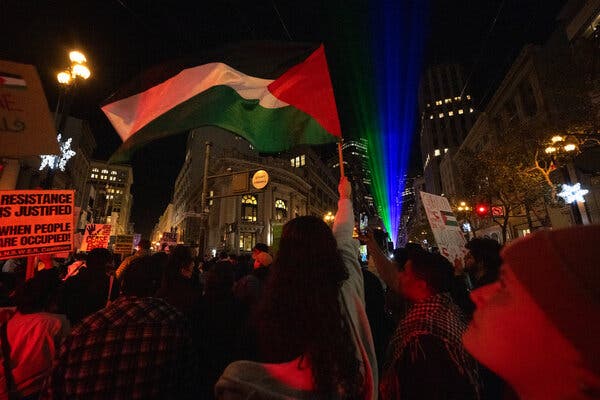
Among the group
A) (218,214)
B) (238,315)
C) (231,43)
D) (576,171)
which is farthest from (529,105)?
(218,214)

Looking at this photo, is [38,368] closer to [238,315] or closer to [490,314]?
[238,315]

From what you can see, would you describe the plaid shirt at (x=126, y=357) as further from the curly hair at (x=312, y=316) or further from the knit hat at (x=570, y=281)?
the knit hat at (x=570, y=281)

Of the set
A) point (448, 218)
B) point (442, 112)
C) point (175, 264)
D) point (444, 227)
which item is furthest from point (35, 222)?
point (442, 112)

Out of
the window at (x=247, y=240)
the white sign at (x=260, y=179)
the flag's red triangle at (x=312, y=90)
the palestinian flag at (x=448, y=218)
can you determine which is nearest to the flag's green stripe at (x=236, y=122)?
the flag's red triangle at (x=312, y=90)

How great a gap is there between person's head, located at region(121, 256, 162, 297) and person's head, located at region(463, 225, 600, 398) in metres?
2.56

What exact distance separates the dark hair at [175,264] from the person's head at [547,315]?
399 centimetres

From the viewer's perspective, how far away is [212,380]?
3020mm

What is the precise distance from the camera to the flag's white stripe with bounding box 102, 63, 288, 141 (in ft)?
17.1

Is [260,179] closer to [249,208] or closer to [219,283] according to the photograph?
[219,283]

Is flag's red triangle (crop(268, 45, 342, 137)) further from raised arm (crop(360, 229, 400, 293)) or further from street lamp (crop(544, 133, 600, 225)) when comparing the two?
street lamp (crop(544, 133, 600, 225))

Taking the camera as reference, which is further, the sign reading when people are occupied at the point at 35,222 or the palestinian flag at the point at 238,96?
the palestinian flag at the point at 238,96

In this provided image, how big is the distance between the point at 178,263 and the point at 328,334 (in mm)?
3224

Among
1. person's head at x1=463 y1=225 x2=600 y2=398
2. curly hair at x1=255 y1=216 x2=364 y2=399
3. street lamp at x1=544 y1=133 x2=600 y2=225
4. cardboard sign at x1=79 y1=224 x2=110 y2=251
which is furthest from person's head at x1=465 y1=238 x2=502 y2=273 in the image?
street lamp at x1=544 y1=133 x2=600 y2=225

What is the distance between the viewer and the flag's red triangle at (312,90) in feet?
16.2
